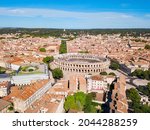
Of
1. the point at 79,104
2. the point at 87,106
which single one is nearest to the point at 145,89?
the point at 87,106

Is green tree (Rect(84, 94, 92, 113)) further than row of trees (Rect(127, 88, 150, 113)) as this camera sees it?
Yes

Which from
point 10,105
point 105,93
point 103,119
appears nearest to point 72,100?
point 10,105

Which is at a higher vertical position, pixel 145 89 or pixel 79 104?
pixel 79 104

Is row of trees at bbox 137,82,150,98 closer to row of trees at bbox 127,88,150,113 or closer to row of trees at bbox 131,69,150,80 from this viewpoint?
row of trees at bbox 127,88,150,113

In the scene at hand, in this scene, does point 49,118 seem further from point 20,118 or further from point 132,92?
point 132,92

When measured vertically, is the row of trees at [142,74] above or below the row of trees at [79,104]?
→ below

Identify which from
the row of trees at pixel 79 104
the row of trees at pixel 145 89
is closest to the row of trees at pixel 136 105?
the row of trees at pixel 145 89

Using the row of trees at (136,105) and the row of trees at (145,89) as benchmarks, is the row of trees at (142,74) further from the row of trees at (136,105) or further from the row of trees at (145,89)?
the row of trees at (136,105)

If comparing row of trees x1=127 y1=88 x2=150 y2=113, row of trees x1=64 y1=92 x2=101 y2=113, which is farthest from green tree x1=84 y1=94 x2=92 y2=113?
row of trees x1=127 y1=88 x2=150 y2=113

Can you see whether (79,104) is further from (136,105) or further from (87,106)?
(136,105)

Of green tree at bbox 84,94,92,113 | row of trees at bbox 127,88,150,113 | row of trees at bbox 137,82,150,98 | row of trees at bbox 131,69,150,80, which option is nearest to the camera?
row of trees at bbox 127,88,150,113

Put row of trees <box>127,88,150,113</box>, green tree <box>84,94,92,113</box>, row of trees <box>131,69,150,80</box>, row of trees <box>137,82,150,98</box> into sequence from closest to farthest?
row of trees <box>127,88,150,113</box>
green tree <box>84,94,92,113</box>
row of trees <box>137,82,150,98</box>
row of trees <box>131,69,150,80</box>
